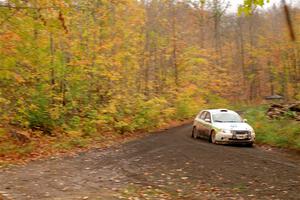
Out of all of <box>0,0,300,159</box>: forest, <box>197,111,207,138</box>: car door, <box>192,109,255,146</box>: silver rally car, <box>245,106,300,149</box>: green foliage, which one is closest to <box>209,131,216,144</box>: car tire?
<box>192,109,255,146</box>: silver rally car

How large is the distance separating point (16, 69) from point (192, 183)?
12447 millimetres

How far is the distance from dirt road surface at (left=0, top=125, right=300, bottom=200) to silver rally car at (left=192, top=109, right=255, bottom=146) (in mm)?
2150

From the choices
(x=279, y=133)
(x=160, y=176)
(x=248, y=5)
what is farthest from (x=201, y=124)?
(x=248, y=5)

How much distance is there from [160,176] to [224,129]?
25.6 feet

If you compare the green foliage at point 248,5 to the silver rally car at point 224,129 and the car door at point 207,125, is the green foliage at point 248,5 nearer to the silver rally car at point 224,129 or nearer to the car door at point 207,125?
the silver rally car at point 224,129

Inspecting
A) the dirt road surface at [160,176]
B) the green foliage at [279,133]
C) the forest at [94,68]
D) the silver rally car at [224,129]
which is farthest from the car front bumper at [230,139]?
the forest at [94,68]

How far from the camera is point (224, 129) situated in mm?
18234

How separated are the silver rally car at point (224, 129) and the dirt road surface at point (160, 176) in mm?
2150

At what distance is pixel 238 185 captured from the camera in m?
9.77

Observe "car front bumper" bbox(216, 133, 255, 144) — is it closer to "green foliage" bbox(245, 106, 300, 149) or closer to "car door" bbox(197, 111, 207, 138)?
"green foliage" bbox(245, 106, 300, 149)

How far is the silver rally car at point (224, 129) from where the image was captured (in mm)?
18031

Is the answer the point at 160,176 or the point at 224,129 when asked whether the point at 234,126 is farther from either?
the point at 160,176

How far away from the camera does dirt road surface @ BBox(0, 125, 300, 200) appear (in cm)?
900

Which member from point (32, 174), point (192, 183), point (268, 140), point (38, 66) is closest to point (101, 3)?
point (38, 66)
